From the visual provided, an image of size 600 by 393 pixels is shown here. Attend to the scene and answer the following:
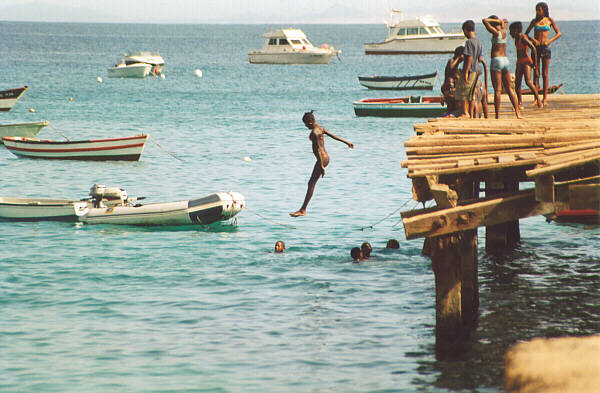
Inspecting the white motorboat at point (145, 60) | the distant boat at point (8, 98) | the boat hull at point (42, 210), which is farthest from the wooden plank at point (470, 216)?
the white motorboat at point (145, 60)

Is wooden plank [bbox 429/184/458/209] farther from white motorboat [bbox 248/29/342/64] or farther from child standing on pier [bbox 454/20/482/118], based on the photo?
Answer: white motorboat [bbox 248/29/342/64]

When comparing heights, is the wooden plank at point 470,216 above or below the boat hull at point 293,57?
below

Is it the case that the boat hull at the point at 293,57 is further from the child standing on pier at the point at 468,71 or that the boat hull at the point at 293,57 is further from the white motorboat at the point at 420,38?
the child standing on pier at the point at 468,71

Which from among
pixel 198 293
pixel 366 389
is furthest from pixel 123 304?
pixel 366 389

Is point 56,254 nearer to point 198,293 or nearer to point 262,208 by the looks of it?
point 198,293

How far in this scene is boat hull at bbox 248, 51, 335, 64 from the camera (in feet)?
368

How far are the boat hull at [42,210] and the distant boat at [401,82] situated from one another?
49704 millimetres

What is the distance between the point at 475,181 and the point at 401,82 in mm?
61354

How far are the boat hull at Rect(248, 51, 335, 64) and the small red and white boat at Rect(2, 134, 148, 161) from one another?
77.6m

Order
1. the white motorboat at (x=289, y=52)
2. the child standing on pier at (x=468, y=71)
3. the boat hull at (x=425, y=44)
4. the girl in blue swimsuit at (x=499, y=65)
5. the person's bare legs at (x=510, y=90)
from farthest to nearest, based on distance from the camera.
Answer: the boat hull at (x=425, y=44) → the white motorboat at (x=289, y=52) → the person's bare legs at (x=510, y=90) → the girl in blue swimsuit at (x=499, y=65) → the child standing on pier at (x=468, y=71)

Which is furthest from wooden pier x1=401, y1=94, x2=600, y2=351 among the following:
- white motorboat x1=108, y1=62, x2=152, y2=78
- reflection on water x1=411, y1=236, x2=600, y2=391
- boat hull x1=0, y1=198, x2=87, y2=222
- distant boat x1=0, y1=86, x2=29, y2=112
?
white motorboat x1=108, y1=62, x2=152, y2=78

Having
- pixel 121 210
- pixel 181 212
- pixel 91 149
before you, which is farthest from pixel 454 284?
pixel 91 149

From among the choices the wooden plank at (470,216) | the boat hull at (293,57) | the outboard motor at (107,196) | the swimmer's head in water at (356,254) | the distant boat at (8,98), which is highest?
the boat hull at (293,57)

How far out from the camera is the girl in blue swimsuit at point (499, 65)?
1639 cm
